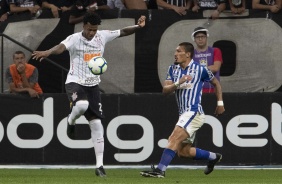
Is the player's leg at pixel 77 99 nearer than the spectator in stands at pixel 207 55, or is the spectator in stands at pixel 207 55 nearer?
the player's leg at pixel 77 99

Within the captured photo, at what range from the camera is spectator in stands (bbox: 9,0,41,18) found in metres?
18.1

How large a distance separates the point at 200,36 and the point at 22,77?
3280mm

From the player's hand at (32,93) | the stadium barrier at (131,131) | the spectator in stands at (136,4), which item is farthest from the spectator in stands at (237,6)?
the player's hand at (32,93)

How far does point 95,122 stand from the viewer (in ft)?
48.2

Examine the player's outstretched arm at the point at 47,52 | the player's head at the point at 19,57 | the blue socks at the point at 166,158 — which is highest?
the player's outstretched arm at the point at 47,52

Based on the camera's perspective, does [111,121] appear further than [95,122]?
Yes

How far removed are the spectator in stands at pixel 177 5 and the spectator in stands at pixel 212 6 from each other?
16 cm

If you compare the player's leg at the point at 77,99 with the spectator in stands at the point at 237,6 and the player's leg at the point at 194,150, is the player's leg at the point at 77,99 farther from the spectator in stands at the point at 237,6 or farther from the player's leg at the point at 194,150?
the spectator in stands at the point at 237,6

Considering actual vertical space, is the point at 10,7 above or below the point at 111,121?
above

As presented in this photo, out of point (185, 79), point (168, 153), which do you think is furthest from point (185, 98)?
point (168, 153)

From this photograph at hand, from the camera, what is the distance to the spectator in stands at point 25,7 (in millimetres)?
18062

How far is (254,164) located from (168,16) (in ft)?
10.1

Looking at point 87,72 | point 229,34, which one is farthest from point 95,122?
point 229,34

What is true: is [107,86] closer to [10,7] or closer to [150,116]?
[150,116]
